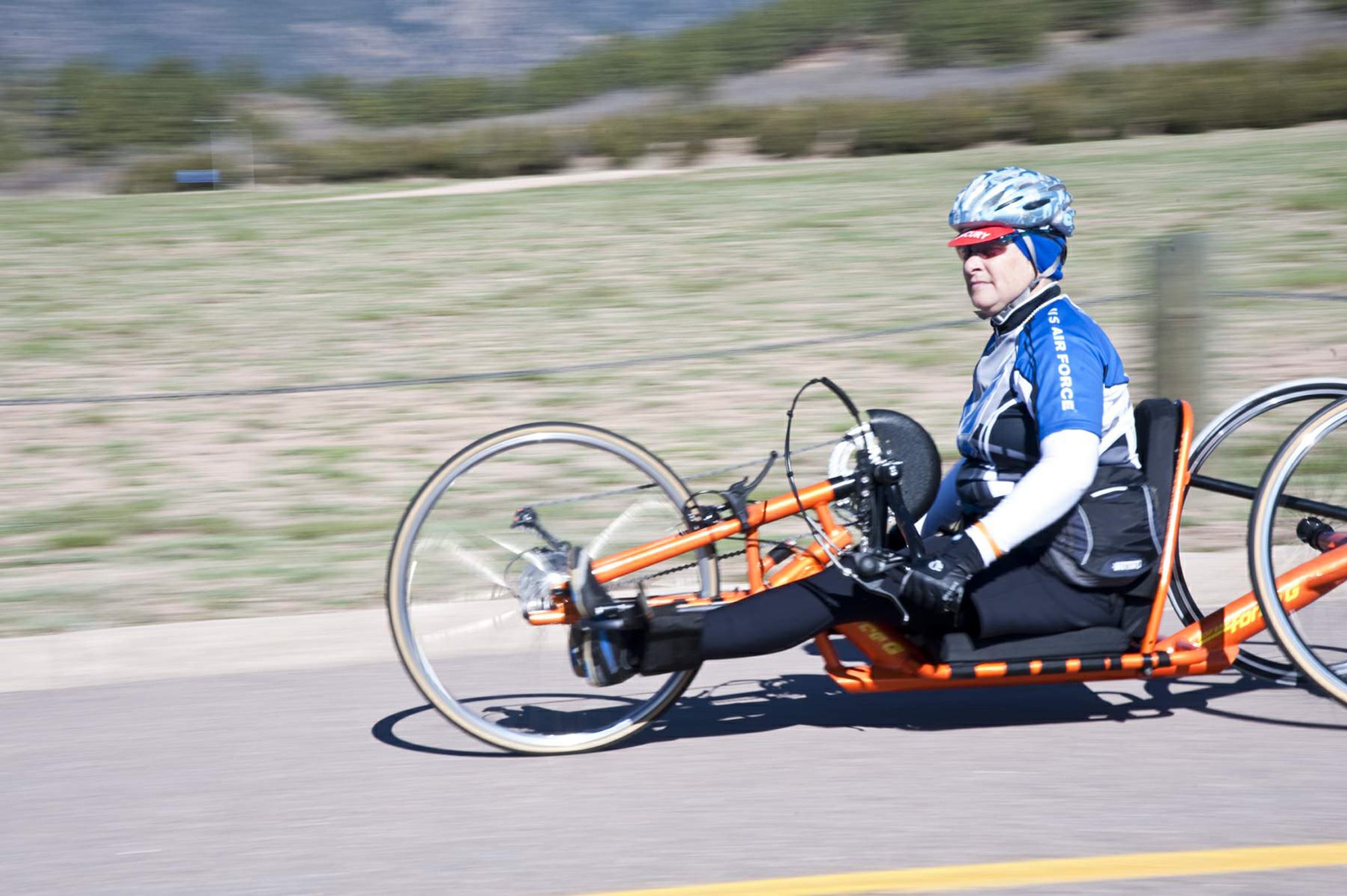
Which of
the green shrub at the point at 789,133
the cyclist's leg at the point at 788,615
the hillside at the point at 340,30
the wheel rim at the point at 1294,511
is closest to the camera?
the cyclist's leg at the point at 788,615

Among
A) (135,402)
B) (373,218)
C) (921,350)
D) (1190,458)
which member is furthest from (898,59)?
(1190,458)

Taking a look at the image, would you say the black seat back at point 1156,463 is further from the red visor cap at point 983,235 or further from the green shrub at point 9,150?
the green shrub at point 9,150

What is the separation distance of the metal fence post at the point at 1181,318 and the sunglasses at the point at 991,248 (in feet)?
6.71

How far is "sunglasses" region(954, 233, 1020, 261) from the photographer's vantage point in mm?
3871

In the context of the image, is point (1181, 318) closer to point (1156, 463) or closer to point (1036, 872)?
point (1156, 463)

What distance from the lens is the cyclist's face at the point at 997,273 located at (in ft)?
12.7

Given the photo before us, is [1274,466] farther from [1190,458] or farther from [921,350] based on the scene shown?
[921,350]

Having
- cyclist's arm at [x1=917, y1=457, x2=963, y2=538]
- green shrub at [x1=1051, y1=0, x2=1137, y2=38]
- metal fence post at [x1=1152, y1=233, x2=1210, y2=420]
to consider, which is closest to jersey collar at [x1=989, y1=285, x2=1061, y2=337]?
cyclist's arm at [x1=917, y1=457, x2=963, y2=538]

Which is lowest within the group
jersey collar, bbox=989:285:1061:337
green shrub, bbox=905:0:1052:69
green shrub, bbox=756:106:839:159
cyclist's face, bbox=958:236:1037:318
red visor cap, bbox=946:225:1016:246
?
jersey collar, bbox=989:285:1061:337

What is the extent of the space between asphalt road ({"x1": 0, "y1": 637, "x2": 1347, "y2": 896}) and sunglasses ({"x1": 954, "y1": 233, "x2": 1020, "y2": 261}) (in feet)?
4.30

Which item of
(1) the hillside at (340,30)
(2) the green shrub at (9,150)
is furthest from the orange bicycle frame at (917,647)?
(1) the hillside at (340,30)

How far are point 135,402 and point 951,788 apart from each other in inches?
265

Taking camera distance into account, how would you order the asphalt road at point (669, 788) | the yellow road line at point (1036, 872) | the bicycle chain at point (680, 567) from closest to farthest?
the yellow road line at point (1036, 872)
the asphalt road at point (669, 788)
the bicycle chain at point (680, 567)

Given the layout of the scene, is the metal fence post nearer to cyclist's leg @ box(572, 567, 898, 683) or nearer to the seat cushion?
the seat cushion
